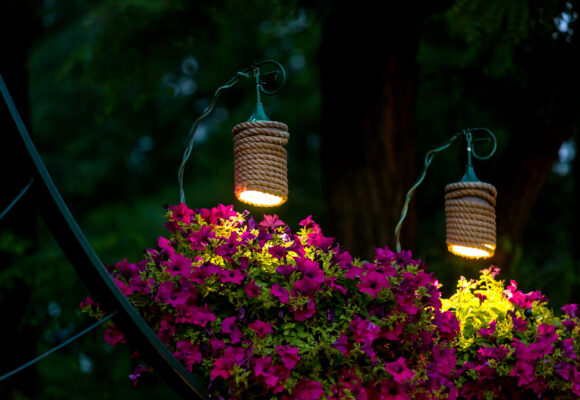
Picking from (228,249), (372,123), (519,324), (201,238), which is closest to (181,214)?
(201,238)

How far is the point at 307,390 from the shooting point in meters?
1.67

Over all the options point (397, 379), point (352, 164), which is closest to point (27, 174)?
point (397, 379)

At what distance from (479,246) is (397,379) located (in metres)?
0.87

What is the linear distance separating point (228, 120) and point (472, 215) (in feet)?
22.7

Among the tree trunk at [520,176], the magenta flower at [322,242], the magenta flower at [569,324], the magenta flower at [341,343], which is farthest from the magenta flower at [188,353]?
the tree trunk at [520,176]

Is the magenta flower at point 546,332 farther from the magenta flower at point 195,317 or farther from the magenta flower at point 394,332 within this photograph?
the magenta flower at point 195,317

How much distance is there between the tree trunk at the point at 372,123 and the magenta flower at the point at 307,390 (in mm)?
2019

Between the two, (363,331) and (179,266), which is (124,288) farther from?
(363,331)

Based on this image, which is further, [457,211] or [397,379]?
[457,211]

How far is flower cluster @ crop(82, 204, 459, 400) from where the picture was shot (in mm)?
1673

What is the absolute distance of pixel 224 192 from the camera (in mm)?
8289

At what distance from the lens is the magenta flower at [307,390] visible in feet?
5.46

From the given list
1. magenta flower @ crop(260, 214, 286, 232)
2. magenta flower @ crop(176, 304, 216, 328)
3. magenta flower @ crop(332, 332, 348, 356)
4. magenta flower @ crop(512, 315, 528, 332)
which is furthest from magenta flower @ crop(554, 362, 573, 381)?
magenta flower @ crop(176, 304, 216, 328)

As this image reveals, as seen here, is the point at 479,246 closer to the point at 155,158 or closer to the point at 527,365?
the point at 527,365
